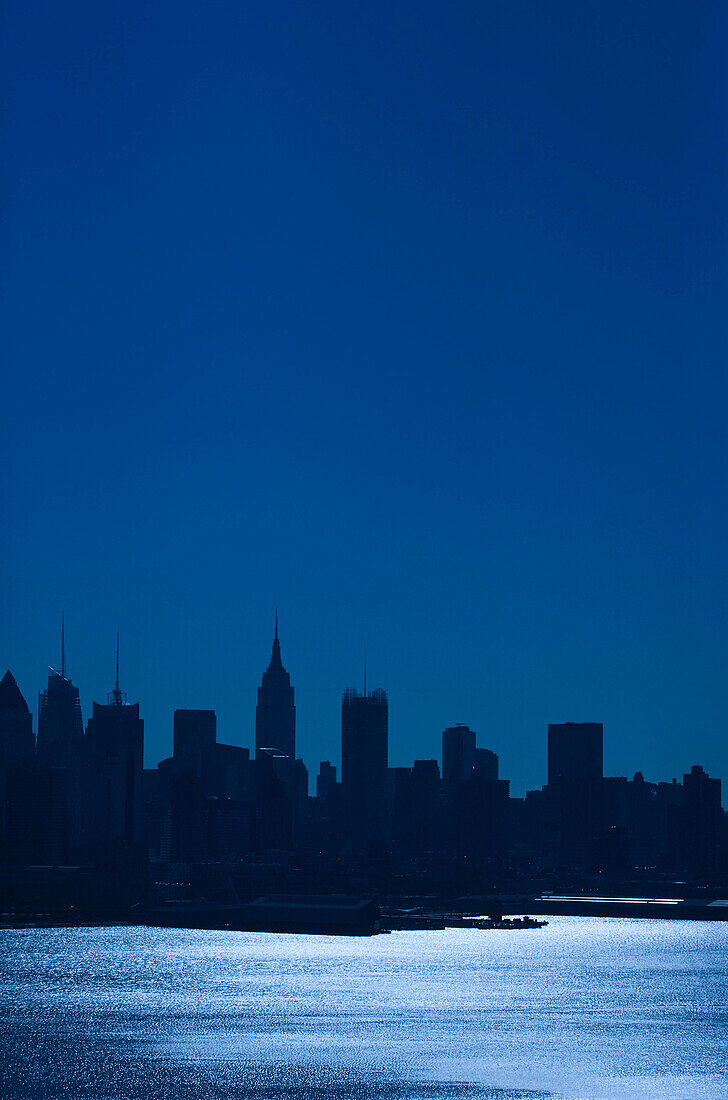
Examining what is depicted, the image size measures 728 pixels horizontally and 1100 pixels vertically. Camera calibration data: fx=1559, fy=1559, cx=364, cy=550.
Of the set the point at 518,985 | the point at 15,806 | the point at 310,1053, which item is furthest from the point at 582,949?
the point at 15,806

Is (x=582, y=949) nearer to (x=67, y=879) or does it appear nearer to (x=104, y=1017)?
(x=104, y=1017)

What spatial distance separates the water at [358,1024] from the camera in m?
44.8

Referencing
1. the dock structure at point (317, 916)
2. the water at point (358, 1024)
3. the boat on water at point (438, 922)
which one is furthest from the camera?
the boat on water at point (438, 922)

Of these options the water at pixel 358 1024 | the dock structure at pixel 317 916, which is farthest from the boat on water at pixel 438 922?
the water at pixel 358 1024

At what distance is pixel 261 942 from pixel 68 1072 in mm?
78139

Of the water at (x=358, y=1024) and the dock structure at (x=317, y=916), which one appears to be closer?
the water at (x=358, y=1024)

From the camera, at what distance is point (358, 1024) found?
59094mm

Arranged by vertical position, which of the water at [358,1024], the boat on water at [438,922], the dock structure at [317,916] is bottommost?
the boat on water at [438,922]

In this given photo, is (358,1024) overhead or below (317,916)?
overhead

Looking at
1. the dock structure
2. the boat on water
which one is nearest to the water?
the dock structure

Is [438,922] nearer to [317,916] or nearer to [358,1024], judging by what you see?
[317,916]

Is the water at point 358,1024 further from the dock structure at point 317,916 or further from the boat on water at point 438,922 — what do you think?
the boat on water at point 438,922

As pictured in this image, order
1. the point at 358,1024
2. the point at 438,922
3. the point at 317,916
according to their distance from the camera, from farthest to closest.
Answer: the point at 438,922
the point at 317,916
the point at 358,1024

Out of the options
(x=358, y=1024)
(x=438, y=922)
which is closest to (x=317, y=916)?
(x=438, y=922)
